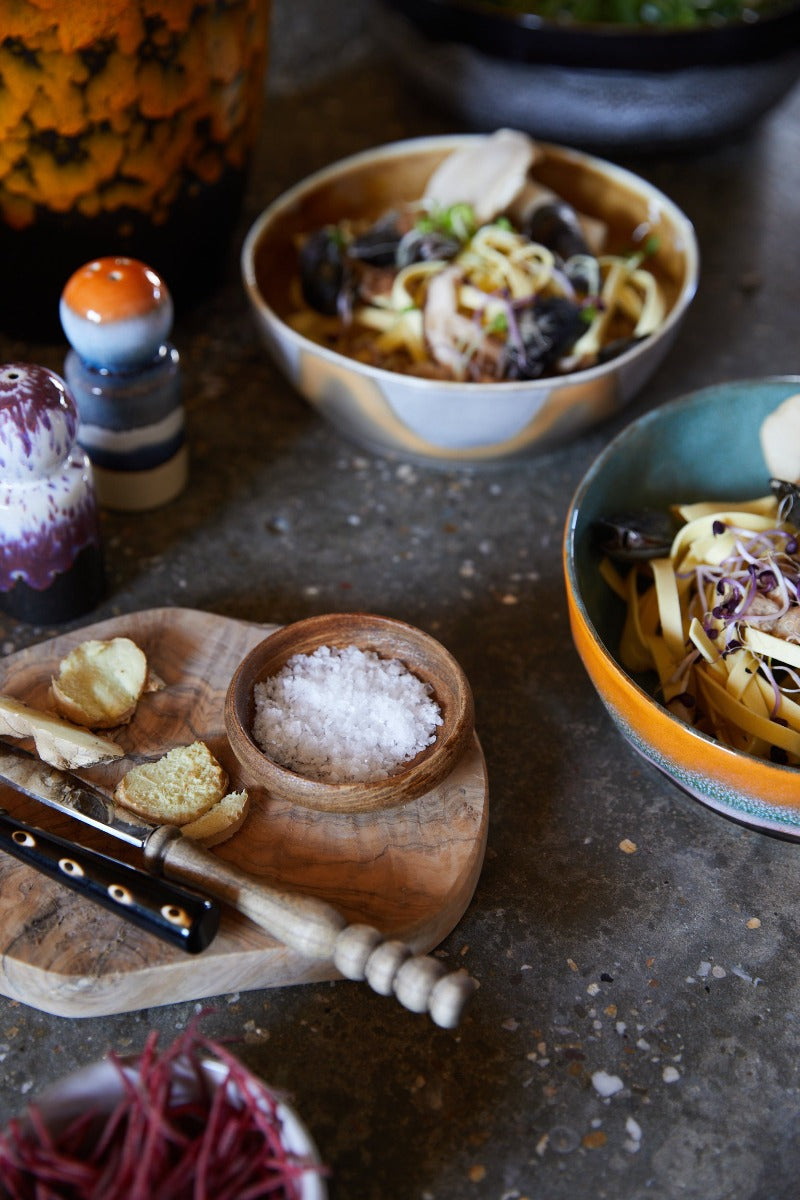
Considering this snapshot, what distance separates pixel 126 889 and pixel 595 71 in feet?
4.14

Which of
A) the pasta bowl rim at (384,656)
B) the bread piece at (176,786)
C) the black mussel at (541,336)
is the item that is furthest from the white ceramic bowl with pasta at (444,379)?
the bread piece at (176,786)

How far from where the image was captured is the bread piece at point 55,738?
0.84 meters

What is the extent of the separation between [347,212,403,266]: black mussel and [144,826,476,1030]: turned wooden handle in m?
0.78

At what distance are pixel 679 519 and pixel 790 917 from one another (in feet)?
1.26

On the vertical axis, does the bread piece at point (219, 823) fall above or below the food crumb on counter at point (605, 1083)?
above

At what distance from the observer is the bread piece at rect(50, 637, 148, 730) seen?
0.90 metres

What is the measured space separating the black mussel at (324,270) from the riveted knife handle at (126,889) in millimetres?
742

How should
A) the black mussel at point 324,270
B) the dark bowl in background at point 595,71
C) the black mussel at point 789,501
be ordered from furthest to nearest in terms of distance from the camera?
the dark bowl in background at point 595,71 → the black mussel at point 324,270 → the black mussel at point 789,501

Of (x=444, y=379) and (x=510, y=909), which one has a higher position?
(x=444, y=379)

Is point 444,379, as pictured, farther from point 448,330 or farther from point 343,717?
point 343,717

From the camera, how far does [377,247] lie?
1313mm

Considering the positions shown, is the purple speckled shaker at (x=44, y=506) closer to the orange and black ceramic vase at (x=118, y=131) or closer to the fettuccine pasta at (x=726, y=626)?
the orange and black ceramic vase at (x=118, y=131)

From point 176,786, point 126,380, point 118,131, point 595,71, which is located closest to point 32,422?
point 126,380

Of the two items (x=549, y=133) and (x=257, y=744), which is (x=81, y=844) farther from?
(x=549, y=133)
